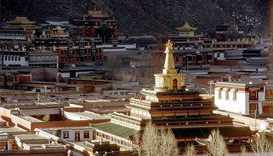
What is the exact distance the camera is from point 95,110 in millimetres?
17797

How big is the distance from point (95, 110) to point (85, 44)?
11176 mm

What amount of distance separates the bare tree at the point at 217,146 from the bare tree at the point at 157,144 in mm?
435

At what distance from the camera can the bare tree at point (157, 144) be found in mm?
12352

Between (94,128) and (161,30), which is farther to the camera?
(161,30)

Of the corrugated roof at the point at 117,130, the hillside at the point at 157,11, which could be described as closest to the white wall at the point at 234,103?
the corrugated roof at the point at 117,130

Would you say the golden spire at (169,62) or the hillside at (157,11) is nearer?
the golden spire at (169,62)

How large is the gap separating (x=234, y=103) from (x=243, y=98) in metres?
0.24

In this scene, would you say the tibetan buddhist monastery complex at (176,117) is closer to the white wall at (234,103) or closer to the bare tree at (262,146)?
the bare tree at (262,146)

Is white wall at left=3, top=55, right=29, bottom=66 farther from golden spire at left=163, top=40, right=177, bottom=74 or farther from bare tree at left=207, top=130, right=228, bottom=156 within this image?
bare tree at left=207, top=130, right=228, bottom=156

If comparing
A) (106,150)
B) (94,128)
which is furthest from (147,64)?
(106,150)

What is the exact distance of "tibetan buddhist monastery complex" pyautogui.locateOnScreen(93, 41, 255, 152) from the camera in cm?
1361

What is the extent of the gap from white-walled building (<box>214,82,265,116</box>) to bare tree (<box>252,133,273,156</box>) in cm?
375

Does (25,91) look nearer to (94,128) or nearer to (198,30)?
(94,128)

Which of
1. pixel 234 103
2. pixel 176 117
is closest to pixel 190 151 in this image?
pixel 176 117
